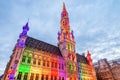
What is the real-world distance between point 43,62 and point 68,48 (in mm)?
13414

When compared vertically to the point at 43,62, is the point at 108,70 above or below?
above

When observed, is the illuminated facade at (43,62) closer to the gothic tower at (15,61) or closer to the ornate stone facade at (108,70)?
the gothic tower at (15,61)

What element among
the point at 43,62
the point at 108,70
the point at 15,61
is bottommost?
the point at 15,61

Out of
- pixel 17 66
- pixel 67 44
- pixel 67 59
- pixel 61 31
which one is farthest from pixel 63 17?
pixel 17 66

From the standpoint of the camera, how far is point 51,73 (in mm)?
34562

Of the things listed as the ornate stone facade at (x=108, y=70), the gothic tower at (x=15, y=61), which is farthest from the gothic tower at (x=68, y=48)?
the ornate stone facade at (x=108, y=70)

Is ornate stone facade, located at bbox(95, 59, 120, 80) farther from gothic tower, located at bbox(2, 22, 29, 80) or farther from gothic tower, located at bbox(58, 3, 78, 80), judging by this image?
gothic tower, located at bbox(2, 22, 29, 80)

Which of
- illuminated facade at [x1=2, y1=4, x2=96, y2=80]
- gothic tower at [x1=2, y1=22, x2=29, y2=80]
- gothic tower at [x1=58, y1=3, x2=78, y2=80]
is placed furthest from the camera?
gothic tower at [x1=58, y1=3, x2=78, y2=80]

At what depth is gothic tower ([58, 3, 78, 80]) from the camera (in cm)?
4056

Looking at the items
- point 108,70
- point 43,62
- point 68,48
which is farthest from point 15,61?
point 108,70

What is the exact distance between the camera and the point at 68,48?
1746 inches

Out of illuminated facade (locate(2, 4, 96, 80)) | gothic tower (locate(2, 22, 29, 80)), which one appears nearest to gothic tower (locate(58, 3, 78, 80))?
illuminated facade (locate(2, 4, 96, 80))

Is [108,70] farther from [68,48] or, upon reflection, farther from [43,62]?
[43,62]

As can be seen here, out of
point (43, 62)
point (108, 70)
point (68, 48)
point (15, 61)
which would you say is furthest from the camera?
point (108, 70)
